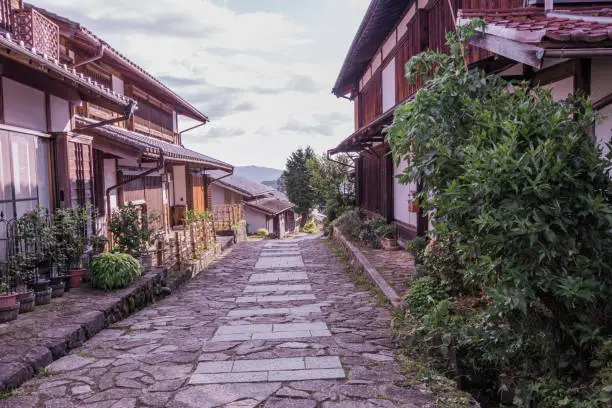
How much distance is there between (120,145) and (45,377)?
6.46 metres

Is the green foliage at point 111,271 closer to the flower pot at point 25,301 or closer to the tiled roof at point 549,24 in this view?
the flower pot at point 25,301

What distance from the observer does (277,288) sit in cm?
959

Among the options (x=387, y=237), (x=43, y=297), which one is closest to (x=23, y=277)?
(x=43, y=297)

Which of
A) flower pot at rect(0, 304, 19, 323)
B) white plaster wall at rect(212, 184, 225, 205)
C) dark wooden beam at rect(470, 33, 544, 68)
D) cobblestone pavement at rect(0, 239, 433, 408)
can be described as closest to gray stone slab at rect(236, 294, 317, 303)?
cobblestone pavement at rect(0, 239, 433, 408)

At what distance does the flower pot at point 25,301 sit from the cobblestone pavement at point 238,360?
1.06m

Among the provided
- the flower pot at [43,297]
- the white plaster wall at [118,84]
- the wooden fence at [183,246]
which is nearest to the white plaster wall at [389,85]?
the wooden fence at [183,246]

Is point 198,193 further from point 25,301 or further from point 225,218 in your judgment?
point 25,301

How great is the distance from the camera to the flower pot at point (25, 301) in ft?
20.2

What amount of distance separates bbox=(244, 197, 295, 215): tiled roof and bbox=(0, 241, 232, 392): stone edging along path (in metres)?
26.3

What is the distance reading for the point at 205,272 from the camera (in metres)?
12.0

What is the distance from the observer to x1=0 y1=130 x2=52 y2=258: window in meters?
7.07

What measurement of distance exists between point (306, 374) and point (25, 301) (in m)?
4.09

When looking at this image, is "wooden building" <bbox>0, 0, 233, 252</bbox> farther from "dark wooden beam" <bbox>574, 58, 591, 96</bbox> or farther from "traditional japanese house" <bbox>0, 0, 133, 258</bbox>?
"dark wooden beam" <bbox>574, 58, 591, 96</bbox>

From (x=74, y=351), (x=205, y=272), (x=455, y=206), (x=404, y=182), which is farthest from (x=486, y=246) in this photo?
(x=205, y=272)
